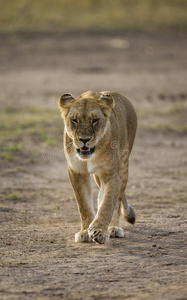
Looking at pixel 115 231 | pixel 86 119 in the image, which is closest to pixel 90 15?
pixel 115 231

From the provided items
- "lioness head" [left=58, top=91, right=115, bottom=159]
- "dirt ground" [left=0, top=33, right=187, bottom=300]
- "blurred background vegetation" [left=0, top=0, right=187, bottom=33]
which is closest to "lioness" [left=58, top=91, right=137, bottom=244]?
"lioness head" [left=58, top=91, right=115, bottom=159]

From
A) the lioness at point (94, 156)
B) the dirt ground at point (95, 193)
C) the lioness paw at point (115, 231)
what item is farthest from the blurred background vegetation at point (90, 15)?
the lioness paw at point (115, 231)

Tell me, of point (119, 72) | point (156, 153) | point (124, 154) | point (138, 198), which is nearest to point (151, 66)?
point (119, 72)

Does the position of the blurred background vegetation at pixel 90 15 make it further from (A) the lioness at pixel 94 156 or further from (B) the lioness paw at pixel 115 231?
(B) the lioness paw at pixel 115 231

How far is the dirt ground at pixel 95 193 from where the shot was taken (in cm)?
Answer: 460

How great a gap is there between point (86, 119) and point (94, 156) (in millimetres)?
321

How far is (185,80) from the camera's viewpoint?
17.7 metres

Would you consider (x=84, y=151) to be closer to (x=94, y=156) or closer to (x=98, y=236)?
(x=94, y=156)

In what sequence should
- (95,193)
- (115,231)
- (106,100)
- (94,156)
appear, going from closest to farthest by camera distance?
(94,156), (106,100), (115,231), (95,193)

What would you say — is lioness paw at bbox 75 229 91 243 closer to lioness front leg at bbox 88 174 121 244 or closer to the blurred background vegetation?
lioness front leg at bbox 88 174 121 244

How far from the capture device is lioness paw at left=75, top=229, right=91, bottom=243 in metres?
5.68

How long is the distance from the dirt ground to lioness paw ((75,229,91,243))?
2.2 inches

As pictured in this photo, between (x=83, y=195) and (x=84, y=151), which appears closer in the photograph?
(x=84, y=151)

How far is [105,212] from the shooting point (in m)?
5.53
